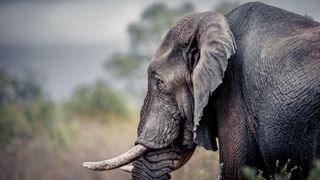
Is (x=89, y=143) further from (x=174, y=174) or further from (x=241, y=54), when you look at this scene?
(x=241, y=54)

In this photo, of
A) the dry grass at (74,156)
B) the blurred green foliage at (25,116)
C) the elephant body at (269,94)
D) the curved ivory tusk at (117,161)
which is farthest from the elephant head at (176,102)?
the blurred green foliage at (25,116)

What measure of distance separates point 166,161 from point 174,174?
3.07 meters

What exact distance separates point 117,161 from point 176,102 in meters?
0.64

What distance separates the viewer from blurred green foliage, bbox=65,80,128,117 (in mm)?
18875

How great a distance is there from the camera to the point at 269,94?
5.84 m

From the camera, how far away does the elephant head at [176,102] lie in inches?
248

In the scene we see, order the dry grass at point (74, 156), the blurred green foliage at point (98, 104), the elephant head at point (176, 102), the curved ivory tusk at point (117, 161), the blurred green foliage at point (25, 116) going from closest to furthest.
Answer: the elephant head at point (176, 102), the curved ivory tusk at point (117, 161), the dry grass at point (74, 156), the blurred green foliage at point (25, 116), the blurred green foliage at point (98, 104)

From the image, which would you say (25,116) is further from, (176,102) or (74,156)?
(176,102)

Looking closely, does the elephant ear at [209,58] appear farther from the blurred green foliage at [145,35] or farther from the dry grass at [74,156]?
the blurred green foliage at [145,35]

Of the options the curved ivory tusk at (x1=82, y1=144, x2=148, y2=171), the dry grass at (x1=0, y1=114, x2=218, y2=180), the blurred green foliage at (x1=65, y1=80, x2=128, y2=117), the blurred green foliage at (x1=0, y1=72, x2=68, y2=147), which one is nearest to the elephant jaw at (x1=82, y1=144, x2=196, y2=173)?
the curved ivory tusk at (x1=82, y1=144, x2=148, y2=171)

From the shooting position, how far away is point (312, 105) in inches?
215

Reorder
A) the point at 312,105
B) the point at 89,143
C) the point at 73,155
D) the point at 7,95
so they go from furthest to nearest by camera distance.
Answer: the point at 7,95 → the point at 89,143 → the point at 73,155 → the point at 312,105

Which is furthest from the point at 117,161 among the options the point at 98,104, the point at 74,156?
the point at 98,104

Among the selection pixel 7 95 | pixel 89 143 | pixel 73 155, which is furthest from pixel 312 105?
pixel 7 95
